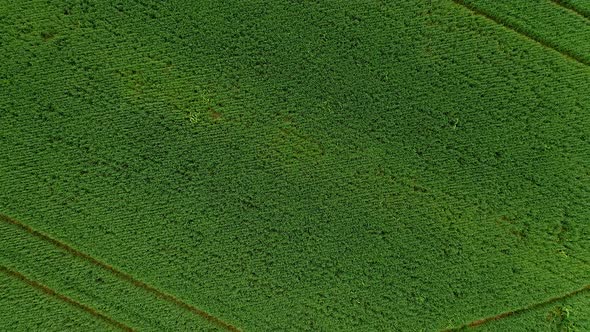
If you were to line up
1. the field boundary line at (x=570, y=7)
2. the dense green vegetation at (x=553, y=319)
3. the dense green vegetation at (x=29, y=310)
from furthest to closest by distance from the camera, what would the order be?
the field boundary line at (x=570, y=7) < the dense green vegetation at (x=553, y=319) < the dense green vegetation at (x=29, y=310)

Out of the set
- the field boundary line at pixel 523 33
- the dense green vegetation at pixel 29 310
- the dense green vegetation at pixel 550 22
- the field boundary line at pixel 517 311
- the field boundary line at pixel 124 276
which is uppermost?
the dense green vegetation at pixel 550 22

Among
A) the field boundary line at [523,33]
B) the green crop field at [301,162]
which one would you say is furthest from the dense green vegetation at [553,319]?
the field boundary line at [523,33]

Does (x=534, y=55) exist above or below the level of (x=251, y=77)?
above

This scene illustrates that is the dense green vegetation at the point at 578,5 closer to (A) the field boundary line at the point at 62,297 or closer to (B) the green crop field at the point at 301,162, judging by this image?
(B) the green crop field at the point at 301,162

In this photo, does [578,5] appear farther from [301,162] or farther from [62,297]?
[62,297]

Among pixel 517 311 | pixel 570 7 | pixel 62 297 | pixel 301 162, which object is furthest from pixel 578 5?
pixel 62 297

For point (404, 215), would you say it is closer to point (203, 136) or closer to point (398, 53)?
point (398, 53)

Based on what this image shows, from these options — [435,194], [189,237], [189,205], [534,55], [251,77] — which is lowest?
[189,237]

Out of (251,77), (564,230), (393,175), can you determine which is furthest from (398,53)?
(564,230)
